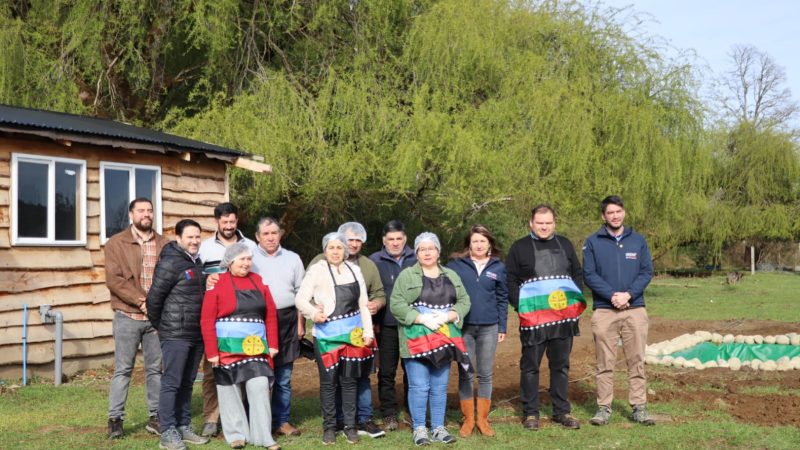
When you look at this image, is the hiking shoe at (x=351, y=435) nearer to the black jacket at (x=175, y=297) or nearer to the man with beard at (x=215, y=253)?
the man with beard at (x=215, y=253)

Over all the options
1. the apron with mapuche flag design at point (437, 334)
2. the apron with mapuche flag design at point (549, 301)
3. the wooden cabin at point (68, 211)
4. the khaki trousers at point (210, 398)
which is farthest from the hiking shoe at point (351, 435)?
the wooden cabin at point (68, 211)

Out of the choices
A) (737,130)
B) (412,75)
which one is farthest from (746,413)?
(737,130)

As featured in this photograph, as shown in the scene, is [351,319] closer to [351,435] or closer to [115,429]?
[351,435]

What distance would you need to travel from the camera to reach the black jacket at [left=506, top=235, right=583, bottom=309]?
7.01 metres

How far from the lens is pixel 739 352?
1150cm

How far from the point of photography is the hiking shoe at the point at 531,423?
6820 mm

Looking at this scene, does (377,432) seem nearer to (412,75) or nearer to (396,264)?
(396,264)

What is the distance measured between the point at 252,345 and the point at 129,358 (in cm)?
108

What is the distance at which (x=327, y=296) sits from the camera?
21.1ft

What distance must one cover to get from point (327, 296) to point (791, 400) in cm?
473

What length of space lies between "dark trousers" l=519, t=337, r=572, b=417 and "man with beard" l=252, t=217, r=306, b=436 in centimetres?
189

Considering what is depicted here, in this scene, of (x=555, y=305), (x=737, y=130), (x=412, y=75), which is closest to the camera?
(x=555, y=305)

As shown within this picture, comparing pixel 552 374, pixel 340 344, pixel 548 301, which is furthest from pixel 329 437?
pixel 548 301

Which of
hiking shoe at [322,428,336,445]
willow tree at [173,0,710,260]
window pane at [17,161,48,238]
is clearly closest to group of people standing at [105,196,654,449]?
hiking shoe at [322,428,336,445]
